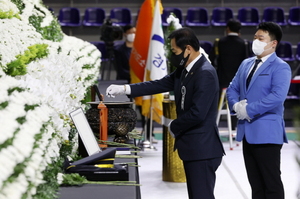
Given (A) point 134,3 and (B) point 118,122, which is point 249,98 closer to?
(B) point 118,122

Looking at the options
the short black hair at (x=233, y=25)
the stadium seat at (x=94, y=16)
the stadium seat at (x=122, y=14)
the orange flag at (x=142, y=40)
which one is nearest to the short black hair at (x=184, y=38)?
the orange flag at (x=142, y=40)

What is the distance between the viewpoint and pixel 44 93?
5.79 feet

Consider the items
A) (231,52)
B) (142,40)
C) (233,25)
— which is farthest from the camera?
(231,52)

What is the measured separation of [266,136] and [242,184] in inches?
79.2

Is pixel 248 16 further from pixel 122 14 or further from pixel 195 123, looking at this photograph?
pixel 195 123

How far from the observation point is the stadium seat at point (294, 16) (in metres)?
11.6

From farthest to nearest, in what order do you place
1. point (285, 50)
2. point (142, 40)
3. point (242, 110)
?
point (285, 50) < point (142, 40) < point (242, 110)

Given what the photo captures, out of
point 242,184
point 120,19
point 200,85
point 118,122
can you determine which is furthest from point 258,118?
point 120,19

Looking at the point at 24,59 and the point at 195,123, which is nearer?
the point at 24,59

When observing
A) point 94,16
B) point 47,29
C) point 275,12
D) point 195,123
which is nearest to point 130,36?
point 94,16

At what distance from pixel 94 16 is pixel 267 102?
8.66m

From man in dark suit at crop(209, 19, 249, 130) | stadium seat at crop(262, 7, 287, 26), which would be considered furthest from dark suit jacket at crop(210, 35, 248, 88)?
stadium seat at crop(262, 7, 287, 26)

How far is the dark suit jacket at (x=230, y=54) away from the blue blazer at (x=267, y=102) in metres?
4.42

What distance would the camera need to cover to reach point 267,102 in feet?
11.4
